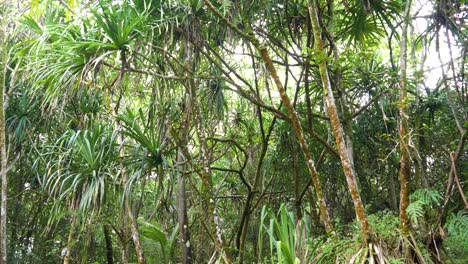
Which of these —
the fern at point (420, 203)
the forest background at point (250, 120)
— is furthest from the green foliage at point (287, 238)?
the fern at point (420, 203)

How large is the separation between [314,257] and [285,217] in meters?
0.38

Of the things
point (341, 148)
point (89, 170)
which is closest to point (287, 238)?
point (341, 148)

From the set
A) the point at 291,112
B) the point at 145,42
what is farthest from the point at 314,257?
the point at 145,42

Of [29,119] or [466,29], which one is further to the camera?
[29,119]

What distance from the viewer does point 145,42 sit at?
12.1 ft

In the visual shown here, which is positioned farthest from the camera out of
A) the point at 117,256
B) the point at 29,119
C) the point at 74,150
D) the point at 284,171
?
the point at 117,256

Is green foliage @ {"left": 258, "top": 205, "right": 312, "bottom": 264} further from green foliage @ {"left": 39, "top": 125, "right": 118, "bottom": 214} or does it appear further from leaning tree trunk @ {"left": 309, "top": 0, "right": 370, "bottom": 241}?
green foliage @ {"left": 39, "top": 125, "right": 118, "bottom": 214}

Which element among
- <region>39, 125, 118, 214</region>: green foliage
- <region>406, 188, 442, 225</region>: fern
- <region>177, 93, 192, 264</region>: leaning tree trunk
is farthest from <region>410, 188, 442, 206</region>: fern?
<region>39, 125, 118, 214</region>: green foliage

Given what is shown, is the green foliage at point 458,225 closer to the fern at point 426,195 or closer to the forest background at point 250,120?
the forest background at point 250,120

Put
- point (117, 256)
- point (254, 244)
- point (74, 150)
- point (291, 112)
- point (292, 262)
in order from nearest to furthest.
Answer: point (292, 262) → point (291, 112) → point (74, 150) → point (254, 244) → point (117, 256)

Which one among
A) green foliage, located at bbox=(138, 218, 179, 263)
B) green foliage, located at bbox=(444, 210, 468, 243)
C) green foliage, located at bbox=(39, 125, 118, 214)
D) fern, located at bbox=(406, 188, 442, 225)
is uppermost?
green foliage, located at bbox=(39, 125, 118, 214)

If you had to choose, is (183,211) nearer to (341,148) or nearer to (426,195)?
(341,148)

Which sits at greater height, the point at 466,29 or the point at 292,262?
the point at 466,29

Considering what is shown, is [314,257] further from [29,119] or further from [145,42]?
[29,119]
